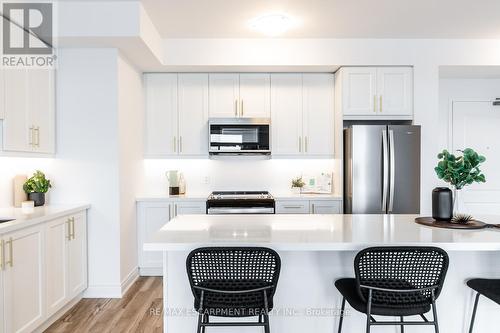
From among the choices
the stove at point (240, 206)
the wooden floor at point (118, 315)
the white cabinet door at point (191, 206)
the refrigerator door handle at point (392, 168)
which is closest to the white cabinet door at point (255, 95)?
the stove at point (240, 206)

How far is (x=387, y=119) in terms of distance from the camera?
4055 millimetres

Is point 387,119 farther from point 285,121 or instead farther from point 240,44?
point 240,44

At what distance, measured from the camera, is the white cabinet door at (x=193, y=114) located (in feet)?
13.9

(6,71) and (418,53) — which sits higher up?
(418,53)

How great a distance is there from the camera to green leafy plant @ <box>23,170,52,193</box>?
307 cm

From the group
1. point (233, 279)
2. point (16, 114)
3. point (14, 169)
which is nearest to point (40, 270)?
point (14, 169)

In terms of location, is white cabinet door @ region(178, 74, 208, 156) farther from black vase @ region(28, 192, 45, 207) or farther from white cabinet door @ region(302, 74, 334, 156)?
black vase @ region(28, 192, 45, 207)

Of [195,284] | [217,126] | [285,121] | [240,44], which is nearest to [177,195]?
[217,126]

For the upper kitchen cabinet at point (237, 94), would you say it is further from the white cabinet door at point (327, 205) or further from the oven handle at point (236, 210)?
the white cabinet door at point (327, 205)

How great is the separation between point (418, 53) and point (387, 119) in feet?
2.61

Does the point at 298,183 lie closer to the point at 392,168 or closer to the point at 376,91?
the point at 392,168

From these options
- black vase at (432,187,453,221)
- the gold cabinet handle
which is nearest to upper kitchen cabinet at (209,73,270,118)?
black vase at (432,187,453,221)

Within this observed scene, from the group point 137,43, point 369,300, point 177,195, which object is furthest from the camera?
point 177,195

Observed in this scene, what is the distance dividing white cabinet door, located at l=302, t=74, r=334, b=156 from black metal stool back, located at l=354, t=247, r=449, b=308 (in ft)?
8.66
